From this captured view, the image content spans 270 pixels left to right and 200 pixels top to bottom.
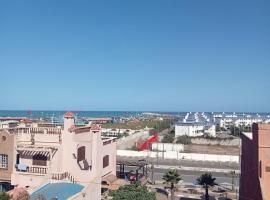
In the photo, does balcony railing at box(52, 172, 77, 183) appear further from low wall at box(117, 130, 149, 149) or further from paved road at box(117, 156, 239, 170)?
low wall at box(117, 130, 149, 149)

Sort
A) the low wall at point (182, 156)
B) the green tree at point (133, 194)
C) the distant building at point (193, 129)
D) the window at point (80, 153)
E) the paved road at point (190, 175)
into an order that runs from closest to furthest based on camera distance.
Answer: the green tree at point (133, 194), the window at point (80, 153), the paved road at point (190, 175), the low wall at point (182, 156), the distant building at point (193, 129)

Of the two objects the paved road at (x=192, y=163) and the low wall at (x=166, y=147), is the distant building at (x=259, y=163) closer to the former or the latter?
the paved road at (x=192, y=163)

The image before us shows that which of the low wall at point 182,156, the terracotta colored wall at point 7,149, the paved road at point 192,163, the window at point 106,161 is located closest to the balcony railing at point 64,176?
the terracotta colored wall at point 7,149

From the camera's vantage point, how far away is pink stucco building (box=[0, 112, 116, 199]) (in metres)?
29.4

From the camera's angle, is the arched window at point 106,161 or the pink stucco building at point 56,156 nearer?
the pink stucco building at point 56,156

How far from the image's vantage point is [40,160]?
98.1 feet

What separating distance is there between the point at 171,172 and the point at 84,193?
11.4 m

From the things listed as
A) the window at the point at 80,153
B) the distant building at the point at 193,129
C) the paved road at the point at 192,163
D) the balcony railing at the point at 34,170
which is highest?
the window at the point at 80,153

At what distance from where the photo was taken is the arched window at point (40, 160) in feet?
97.5

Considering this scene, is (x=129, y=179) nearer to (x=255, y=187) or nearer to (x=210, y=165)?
(x=255, y=187)

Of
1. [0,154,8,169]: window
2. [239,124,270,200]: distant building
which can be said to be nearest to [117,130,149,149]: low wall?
[0,154,8,169]: window

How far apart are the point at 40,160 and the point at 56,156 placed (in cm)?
147

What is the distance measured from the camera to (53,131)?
31188mm

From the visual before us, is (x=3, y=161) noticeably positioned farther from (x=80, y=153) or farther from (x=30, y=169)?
(x=80, y=153)
